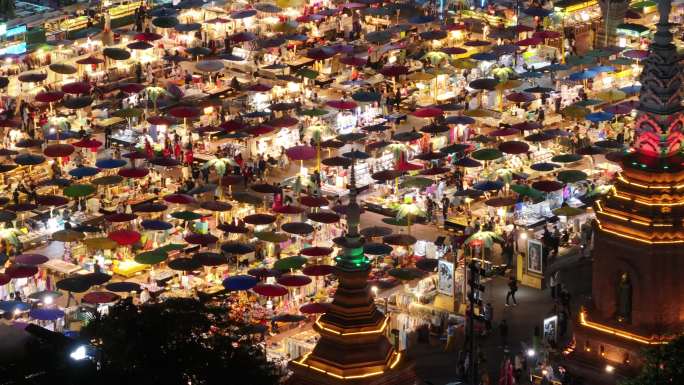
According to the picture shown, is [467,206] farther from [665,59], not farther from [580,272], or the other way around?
[665,59]

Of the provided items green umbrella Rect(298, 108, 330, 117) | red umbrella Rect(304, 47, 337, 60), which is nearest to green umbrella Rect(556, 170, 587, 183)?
green umbrella Rect(298, 108, 330, 117)

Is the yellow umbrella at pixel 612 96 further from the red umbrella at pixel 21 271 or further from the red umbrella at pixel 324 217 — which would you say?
the red umbrella at pixel 21 271

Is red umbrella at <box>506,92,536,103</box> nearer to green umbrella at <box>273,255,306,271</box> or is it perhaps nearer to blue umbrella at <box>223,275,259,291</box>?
green umbrella at <box>273,255,306,271</box>

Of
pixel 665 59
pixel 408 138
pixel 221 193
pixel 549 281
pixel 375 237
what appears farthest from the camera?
pixel 408 138

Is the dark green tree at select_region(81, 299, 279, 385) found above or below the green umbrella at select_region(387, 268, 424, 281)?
above

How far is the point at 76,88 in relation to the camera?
106000mm

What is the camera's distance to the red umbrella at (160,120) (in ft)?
336

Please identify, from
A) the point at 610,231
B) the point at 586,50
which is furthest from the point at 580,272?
the point at 586,50

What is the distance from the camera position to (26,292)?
83875 mm

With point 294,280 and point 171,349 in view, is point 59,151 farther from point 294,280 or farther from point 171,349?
point 171,349

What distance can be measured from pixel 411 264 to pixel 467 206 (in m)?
8.31

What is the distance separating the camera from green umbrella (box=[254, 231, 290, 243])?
282 ft

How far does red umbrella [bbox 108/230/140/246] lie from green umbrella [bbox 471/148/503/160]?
1636 centimetres

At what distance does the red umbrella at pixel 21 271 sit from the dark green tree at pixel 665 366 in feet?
97.4
